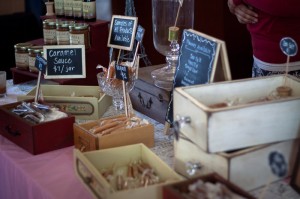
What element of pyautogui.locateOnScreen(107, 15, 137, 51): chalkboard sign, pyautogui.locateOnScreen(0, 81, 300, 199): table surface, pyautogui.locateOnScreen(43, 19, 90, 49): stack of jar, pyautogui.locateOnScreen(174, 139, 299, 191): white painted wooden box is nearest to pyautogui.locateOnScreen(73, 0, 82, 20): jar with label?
pyautogui.locateOnScreen(43, 19, 90, 49): stack of jar

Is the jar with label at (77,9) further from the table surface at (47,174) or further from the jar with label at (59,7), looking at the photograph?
the table surface at (47,174)

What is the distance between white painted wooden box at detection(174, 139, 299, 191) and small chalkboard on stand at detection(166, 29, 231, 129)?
0.22 metres

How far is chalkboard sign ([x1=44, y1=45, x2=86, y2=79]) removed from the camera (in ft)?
6.33

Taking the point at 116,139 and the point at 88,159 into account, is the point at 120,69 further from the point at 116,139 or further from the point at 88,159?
the point at 88,159

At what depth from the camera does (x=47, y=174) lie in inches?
58.2

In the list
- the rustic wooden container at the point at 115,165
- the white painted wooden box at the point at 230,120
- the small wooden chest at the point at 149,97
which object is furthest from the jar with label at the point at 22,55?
the white painted wooden box at the point at 230,120

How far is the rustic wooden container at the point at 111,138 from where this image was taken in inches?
59.1

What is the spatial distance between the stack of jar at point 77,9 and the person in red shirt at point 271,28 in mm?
709

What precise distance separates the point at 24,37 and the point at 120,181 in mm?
3388

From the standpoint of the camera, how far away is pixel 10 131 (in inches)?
66.0

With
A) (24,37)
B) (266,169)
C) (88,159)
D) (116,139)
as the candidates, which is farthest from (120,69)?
(24,37)

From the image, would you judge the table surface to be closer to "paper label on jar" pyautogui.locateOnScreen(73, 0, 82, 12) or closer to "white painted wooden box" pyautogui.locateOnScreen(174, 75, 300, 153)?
"white painted wooden box" pyautogui.locateOnScreen(174, 75, 300, 153)

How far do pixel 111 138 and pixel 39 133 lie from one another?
24cm

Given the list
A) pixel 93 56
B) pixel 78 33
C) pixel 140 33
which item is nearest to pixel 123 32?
pixel 140 33
